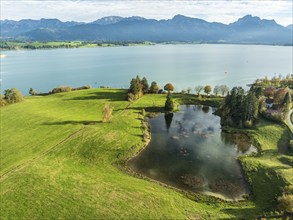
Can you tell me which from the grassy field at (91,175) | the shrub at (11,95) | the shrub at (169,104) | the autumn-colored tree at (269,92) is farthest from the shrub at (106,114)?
the autumn-colored tree at (269,92)

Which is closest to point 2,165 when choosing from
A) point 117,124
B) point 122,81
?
point 117,124

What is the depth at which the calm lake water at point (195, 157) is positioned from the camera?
157 ft

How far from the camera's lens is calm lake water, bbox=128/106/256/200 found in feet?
157

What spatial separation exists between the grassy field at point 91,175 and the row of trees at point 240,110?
622 centimetres

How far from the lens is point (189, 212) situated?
124 ft

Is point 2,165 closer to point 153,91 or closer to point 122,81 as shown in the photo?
point 153,91

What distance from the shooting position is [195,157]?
190ft

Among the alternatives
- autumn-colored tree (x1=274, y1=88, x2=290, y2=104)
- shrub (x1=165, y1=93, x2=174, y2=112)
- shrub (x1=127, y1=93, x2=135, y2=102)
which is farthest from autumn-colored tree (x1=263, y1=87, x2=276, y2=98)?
shrub (x1=127, y1=93, x2=135, y2=102)

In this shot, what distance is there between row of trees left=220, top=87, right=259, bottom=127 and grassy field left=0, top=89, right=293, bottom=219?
6219mm

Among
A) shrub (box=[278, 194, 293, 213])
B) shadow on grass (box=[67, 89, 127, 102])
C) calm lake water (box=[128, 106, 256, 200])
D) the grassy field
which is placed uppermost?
shrub (box=[278, 194, 293, 213])

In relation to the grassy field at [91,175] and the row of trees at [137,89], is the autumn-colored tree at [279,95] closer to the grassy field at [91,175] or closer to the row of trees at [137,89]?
the grassy field at [91,175]

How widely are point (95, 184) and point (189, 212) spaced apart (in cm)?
1807

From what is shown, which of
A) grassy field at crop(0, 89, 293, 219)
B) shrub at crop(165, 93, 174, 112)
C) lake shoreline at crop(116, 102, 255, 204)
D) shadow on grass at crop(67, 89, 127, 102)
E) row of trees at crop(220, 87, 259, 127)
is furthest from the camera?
shadow on grass at crop(67, 89, 127, 102)

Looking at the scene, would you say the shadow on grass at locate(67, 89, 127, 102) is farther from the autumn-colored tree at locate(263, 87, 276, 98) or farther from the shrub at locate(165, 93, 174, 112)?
the autumn-colored tree at locate(263, 87, 276, 98)
